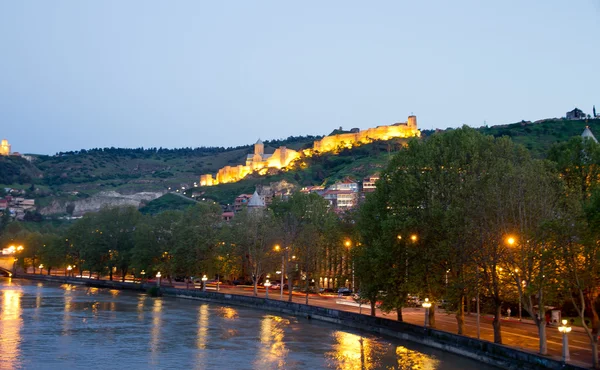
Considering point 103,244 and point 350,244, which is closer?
point 350,244

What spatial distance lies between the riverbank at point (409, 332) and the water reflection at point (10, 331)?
18063mm

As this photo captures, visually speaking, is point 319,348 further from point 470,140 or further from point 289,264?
point 289,264

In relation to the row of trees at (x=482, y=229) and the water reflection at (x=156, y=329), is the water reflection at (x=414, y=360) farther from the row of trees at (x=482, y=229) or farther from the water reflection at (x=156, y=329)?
the water reflection at (x=156, y=329)

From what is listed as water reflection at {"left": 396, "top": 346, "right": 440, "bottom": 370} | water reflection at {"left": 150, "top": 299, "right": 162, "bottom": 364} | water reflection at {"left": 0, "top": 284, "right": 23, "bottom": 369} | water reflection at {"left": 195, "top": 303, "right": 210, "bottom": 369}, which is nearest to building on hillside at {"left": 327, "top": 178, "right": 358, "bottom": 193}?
water reflection at {"left": 150, "top": 299, "right": 162, "bottom": 364}

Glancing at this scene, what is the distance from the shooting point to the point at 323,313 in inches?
2079

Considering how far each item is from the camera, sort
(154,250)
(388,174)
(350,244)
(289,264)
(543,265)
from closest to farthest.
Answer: (543,265), (388,174), (350,244), (289,264), (154,250)

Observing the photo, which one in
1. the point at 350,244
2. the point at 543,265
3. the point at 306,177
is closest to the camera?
the point at 543,265

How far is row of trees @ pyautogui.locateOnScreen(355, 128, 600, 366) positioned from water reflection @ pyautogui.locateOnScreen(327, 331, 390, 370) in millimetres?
2935

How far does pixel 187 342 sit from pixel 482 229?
64.6ft

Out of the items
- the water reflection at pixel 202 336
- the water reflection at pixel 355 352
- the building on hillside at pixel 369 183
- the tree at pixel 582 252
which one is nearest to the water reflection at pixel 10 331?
the water reflection at pixel 202 336

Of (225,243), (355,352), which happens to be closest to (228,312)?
(225,243)

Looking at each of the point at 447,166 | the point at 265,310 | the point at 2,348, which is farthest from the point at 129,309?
the point at 447,166

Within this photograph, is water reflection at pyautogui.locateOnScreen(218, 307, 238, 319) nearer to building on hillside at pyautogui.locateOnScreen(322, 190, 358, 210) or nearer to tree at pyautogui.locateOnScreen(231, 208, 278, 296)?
tree at pyautogui.locateOnScreen(231, 208, 278, 296)

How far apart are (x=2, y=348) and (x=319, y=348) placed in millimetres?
18030
